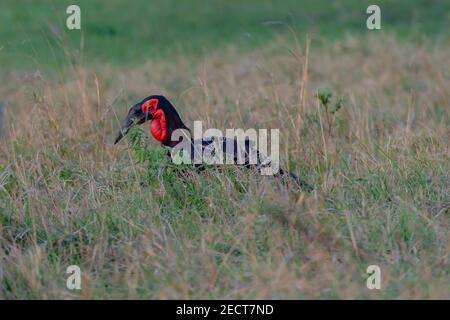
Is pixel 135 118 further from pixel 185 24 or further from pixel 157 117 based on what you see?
pixel 185 24

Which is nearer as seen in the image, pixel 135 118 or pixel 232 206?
pixel 232 206

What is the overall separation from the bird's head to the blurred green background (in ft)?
17.3

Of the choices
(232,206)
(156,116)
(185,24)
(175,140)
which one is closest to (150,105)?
(156,116)

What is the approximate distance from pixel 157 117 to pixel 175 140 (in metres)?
0.18

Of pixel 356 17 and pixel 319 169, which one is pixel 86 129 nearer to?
pixel 319 169

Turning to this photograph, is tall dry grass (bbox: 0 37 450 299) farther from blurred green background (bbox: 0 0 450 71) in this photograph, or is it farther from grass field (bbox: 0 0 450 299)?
blurred green background (bbox: 0 0 450 71)

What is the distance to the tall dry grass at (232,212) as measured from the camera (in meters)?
4.33

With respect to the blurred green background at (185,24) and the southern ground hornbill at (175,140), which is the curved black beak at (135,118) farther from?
the blurred green background at (185,24)

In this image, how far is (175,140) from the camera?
18.5 feet

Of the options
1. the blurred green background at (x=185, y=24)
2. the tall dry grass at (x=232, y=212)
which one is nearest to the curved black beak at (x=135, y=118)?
the tall dry grass at (x=232, y=212)

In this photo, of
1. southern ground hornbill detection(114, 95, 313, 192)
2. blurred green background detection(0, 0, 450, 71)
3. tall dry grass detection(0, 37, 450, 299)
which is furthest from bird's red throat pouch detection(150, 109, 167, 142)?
blurred green background detection(0, 0, 450, 71)

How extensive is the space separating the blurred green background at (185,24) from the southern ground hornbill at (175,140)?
207 inches

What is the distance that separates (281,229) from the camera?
4.59 metres

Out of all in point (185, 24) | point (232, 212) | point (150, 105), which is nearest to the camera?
point (232, 212)
